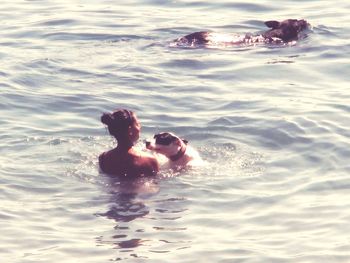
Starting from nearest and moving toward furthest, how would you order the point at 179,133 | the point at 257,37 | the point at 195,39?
1. the point at 179,133
2. the point at 195,39
3. the point at 257,37

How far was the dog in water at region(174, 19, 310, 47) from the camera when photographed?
51.8 ft

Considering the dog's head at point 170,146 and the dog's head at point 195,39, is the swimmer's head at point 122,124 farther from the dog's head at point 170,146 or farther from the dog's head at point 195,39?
the dog's head at point 195,39

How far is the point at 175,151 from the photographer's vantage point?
1092 cm

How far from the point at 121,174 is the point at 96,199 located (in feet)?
2.05

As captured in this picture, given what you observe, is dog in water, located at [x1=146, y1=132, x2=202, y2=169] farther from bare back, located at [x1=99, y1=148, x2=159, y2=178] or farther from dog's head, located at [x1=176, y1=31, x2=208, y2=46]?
dog's head, located at [x1=176, y1=31, x2=208, y2=46]

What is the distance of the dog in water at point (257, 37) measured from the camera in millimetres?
15797

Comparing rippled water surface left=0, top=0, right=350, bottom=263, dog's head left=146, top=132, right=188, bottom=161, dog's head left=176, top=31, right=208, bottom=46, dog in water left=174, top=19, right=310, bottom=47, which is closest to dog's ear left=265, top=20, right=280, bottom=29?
dog in water left=174, top=19, right=310, bottom=47

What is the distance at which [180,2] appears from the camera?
1911 cm

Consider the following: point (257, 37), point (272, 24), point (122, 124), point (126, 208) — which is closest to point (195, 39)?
point (257, 37)

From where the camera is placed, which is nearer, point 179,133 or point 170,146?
point 170,146

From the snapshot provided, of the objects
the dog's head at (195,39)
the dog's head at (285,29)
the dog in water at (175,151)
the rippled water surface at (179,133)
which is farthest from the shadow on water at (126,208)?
the dog's head at (285,29)

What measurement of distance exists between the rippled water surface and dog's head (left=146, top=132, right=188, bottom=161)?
0.21m

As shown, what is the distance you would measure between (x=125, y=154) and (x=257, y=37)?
604 centimetres

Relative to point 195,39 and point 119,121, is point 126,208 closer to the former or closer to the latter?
point 119,121
